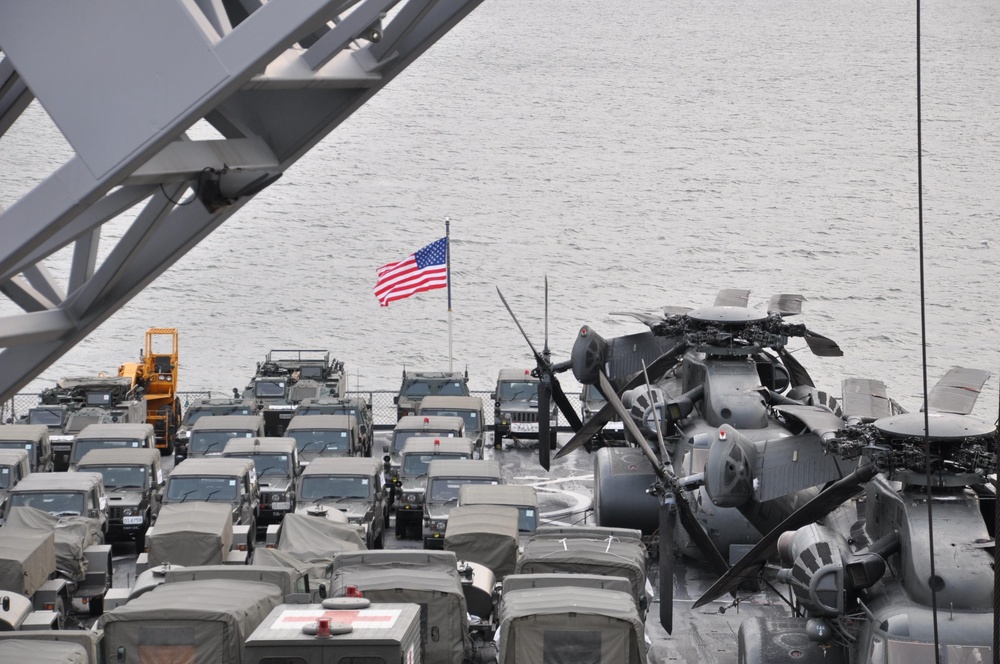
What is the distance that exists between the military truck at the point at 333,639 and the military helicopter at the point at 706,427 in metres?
4.56

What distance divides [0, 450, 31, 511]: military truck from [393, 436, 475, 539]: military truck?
244 inches

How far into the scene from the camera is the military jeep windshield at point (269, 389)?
3105 centimetres

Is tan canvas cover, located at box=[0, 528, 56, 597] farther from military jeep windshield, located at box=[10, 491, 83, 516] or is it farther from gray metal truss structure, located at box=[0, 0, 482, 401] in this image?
gray metal truss structure, located at box=[0, 0, 482, 401]

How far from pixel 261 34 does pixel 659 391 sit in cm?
1865

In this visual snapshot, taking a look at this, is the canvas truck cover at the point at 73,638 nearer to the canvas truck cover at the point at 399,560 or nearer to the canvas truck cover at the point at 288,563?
the canvas truck cover at the point at 399,560

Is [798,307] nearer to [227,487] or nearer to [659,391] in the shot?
[659,391]

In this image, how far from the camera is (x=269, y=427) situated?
98.3 ft

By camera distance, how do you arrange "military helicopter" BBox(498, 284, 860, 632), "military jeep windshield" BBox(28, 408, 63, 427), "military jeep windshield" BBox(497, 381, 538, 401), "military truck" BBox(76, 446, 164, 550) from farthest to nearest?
"military jeep windshield" BBox(497, 381, 538, 401)
"military jeep windshield" BBox(28, 408, 63, 427)
"military truck" BBox(76, 446, 164, 550)
"military helicopter" BBox(498, 284, 860, 632)

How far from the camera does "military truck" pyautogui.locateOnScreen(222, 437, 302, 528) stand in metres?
22.7

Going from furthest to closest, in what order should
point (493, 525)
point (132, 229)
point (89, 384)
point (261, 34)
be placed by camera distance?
point (89, 384) < point (493, 525) < point (132, 229) < point (261, 34)

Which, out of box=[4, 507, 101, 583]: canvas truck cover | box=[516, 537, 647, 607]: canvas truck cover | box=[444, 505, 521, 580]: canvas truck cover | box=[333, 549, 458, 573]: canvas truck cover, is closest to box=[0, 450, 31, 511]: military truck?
box=[4, 507, 101, 583]: canvas truck cover

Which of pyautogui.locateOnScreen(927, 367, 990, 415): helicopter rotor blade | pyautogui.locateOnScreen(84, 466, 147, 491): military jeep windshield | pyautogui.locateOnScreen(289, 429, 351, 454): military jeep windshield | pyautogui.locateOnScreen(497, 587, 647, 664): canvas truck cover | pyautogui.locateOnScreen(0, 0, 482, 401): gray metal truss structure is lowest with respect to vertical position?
pyautogui.locateOnScreen(497, 587, 647, 664): canvas truck cover

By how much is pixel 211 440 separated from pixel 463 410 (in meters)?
5.37

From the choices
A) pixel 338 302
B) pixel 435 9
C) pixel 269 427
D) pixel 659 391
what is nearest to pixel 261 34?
pixel 435 9
